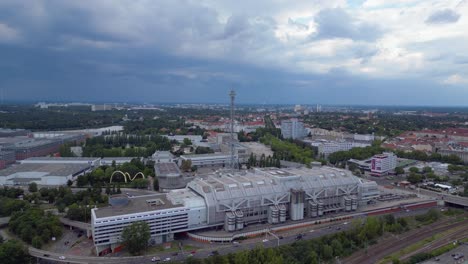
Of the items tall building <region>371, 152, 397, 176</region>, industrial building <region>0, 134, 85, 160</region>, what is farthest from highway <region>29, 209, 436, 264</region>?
industrial building <region>0, 134, 85, 160</region>

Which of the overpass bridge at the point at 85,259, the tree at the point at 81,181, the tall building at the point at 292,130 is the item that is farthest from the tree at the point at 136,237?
the tall building at the point at 292,130

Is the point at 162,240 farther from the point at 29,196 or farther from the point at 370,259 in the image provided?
the point at 29,196

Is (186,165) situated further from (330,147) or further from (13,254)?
(13,254)

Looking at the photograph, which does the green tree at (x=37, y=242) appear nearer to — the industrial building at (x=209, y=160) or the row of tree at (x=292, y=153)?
the industrial building at (x=209, y=160)

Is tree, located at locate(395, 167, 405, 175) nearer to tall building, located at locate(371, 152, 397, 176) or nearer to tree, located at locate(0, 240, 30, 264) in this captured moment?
tall building, located at locate(371, 152, 397, 176)

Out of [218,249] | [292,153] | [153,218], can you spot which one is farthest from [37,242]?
[292,153]
